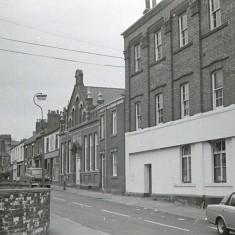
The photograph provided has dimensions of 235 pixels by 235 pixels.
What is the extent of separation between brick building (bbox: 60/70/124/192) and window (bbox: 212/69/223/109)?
11.8 meters

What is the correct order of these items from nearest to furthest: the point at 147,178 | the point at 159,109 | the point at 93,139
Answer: the point at 159,109 → the point at 147,178 → the point at 93,139

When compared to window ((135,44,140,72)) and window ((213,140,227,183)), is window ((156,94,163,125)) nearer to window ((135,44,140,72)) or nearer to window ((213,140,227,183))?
window ((135,44,140,72))

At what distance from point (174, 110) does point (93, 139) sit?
671 inches

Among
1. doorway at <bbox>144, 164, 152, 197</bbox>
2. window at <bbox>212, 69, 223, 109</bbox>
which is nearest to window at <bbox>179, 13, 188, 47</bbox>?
window at <bbox>212, 69, 223, 109</bbox>

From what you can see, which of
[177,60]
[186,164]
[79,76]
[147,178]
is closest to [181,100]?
[177,60]

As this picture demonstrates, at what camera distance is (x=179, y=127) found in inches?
1052

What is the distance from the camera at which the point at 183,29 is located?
27.4 metres

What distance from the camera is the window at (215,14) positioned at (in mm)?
24267

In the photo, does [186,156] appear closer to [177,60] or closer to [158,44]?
[177,60]

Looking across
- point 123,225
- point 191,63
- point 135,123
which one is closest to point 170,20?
point 191,63

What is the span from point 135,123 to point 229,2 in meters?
12.4

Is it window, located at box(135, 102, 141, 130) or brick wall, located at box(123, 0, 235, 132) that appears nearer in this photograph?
brick wall, located at box(123, 0, 235, 132)

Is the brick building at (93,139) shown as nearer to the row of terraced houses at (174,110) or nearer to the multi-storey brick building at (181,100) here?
the row of terraced houses at (174,110)

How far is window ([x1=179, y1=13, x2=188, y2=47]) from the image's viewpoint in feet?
89.0
